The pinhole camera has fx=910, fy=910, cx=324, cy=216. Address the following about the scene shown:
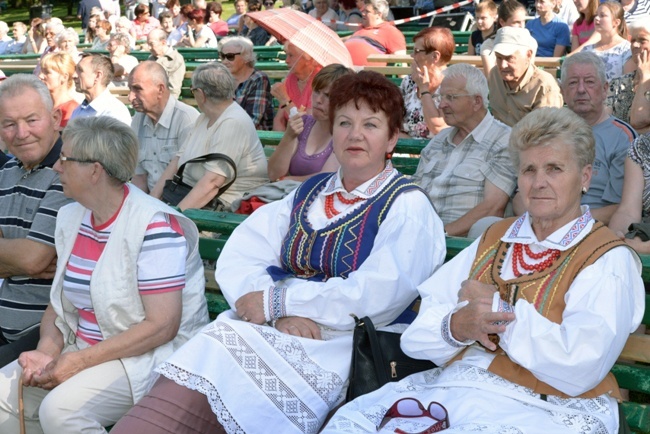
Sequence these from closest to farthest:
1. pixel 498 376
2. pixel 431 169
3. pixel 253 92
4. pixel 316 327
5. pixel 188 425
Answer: pixel 498 376 → pixel 188 425 → pixel 316 327 → pixel 431 169 → pixel 253 92

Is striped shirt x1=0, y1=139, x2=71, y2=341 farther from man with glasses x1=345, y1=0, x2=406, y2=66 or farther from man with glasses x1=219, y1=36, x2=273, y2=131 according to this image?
man with glasses x1=345, y1=0, x2=406, y2=66

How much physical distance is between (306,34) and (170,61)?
14.8 ft

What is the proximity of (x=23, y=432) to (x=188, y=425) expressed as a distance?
2.95ft

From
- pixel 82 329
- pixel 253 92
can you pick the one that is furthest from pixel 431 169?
pixel 253 92

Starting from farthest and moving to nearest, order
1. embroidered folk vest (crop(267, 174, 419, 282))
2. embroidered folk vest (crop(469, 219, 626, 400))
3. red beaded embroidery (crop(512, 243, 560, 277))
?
embroidered folk vest (crop(267, 174, 419, 282)) → red beaded embroidery (crop(512, 243, 560, 277)) → embroidered folk vest (crop(469, 219, 626, 400))

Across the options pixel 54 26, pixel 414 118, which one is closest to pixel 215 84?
pixel 414 118

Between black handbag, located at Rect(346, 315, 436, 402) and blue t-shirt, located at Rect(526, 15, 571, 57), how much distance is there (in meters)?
7.02

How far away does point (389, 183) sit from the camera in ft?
11.6

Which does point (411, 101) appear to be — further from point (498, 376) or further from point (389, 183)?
point (498, 376)

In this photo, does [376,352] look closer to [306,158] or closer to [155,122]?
[306,158]

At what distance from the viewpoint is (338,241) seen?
3.45 m

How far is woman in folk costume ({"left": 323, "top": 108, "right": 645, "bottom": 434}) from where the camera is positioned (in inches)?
108

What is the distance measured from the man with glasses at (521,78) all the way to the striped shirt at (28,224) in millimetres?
3185

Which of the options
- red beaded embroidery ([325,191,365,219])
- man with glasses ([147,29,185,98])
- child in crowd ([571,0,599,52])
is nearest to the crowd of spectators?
red beaded embroidery ([325,191,365,219])
